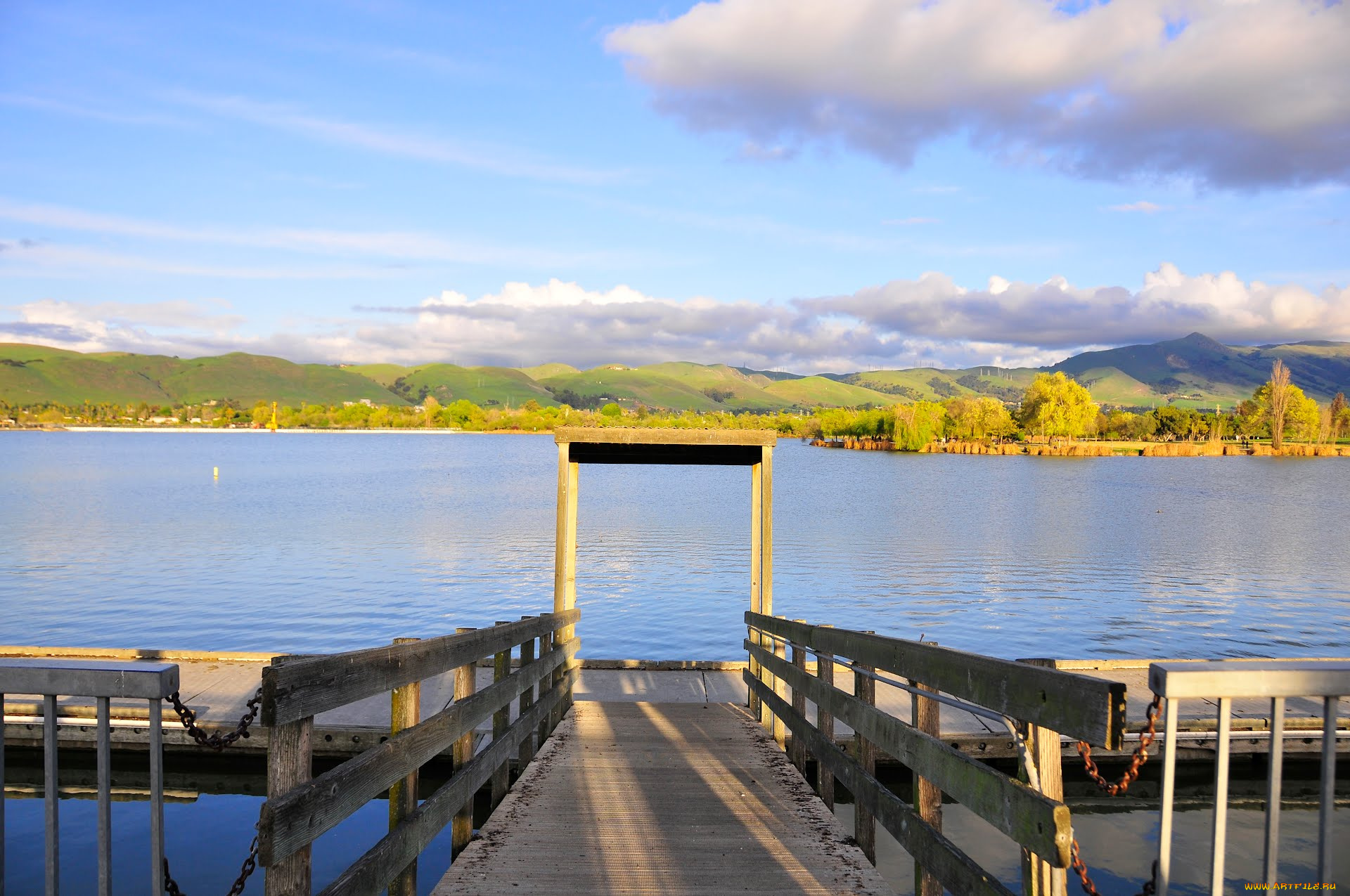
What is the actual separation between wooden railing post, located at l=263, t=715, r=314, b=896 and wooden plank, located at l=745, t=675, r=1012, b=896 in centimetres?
228

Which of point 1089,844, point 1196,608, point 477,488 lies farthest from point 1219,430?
point 1089,844

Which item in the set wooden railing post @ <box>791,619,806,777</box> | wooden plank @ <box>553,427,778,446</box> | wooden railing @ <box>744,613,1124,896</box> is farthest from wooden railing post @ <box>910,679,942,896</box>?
wooden plank @ <box>553,427,778,446</box>

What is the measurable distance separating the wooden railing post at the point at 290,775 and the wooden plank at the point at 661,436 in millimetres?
6390

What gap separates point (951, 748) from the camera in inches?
139

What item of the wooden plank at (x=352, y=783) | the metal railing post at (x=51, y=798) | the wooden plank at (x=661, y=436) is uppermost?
the wooden plank at (x=661, y=436)

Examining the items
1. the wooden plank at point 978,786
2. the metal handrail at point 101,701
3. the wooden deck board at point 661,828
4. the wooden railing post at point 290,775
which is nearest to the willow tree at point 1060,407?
the wooden deck board at point 661,828

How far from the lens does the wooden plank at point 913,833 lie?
11.0 ft

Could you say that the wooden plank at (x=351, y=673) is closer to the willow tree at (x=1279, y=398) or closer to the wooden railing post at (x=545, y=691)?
the wooden railing post at (x=545, y=691)

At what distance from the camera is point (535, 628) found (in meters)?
6.97

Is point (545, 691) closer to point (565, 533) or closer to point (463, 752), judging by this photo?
point (565, 533)

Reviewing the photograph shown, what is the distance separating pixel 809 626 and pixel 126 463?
3628 inches

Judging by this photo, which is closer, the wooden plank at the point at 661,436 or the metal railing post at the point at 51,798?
the metal railing post at the point at 51,798

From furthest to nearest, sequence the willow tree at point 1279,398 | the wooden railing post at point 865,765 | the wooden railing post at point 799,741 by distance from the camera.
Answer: the willow tree at point 1279,398 → the wooden railing post at point 799,741 → the wooden railing post at point 865,765

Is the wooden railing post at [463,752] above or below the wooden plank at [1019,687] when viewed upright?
below
